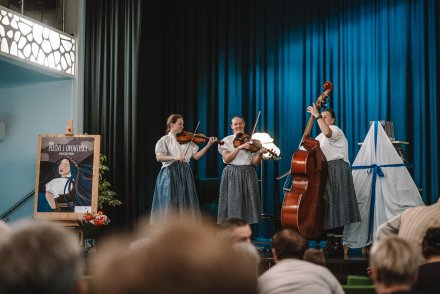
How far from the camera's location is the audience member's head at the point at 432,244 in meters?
2.71

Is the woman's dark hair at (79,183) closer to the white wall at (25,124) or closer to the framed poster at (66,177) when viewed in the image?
the framed poster at (66,177)

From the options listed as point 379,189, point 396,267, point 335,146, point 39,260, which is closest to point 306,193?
point 335,146

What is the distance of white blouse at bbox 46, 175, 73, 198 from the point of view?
7445mm

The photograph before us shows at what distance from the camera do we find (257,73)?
8.73 meters

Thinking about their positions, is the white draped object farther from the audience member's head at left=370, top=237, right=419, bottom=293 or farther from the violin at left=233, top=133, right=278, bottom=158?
the audience member's head at left=370, top=237, right=419, bottom=293

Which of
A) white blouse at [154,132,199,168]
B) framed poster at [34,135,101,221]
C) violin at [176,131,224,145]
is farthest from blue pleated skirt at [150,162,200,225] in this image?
framed poster at [34,135,101,221]

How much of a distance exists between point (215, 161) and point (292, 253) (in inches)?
235

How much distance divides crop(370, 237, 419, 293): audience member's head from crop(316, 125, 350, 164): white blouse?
4.10 m

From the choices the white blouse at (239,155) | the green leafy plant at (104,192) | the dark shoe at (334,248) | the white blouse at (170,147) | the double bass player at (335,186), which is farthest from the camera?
the green leafy plant at (104,192)

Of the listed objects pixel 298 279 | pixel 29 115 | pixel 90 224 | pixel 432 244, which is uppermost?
pixel 29 115

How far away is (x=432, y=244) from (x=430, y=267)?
0.15m

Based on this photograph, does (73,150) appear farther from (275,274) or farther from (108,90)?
(275,274)

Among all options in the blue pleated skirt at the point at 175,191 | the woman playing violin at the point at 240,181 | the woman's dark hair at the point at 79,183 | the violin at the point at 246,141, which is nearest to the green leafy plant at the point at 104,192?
the woman's dark hair at the point at 79,183

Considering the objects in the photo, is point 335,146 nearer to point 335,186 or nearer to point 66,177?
point 335,186
